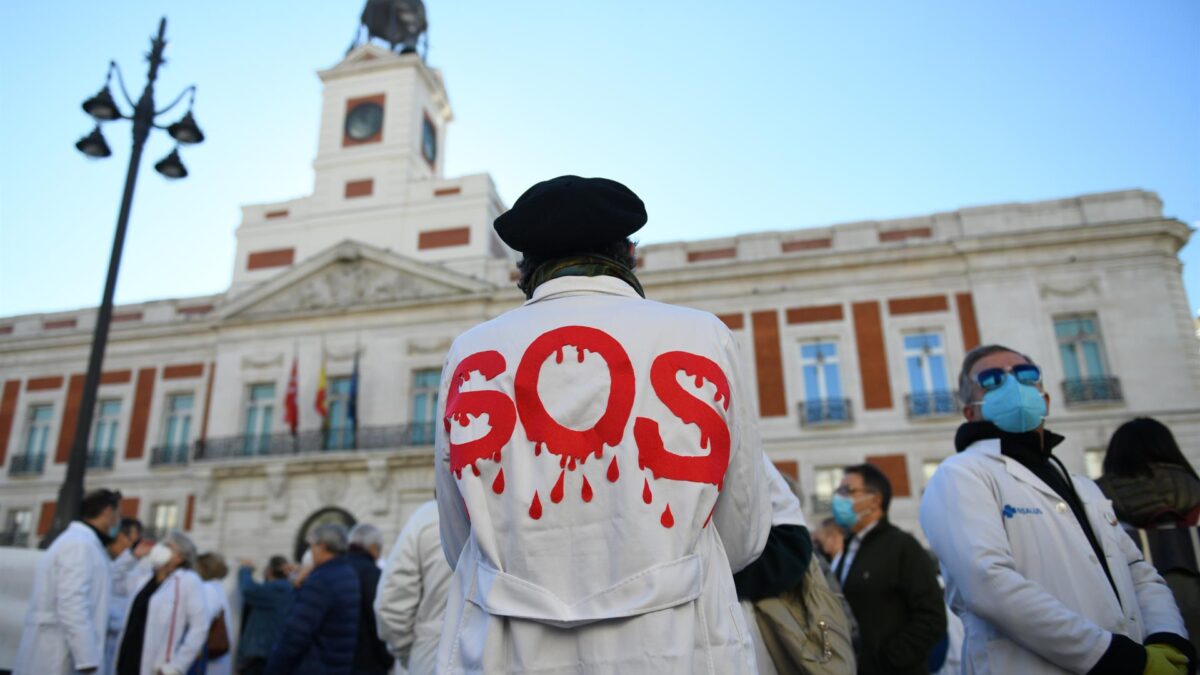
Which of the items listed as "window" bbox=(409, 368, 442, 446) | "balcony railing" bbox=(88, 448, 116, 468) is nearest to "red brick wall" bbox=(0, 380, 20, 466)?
"balcony railing" bbox=(88, 448, 116, 468)

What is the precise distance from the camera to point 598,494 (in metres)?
1.76

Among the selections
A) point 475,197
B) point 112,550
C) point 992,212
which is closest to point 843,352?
point 992,212

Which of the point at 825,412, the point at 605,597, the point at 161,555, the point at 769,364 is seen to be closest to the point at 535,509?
the point at 605,597

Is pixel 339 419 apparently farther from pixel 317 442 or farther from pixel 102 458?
pixel 102 458

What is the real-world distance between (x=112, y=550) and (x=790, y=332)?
16.2 metres

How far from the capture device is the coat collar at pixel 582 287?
2.04m

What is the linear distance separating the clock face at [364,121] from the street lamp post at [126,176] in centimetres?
1635

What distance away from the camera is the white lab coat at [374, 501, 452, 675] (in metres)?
4.19

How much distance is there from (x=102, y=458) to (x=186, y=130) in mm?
17103

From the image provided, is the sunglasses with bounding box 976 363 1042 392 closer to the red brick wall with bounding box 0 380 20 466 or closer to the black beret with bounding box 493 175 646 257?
the black beret with bounding box 493 175 646 257

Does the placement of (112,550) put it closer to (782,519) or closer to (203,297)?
(782,519)

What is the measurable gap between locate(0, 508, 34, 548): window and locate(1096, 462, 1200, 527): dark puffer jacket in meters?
26.7

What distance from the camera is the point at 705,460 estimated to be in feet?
5.94

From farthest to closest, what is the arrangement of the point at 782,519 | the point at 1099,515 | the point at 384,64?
the point at 384,64, the point at 1099,515, the point at 782,519
